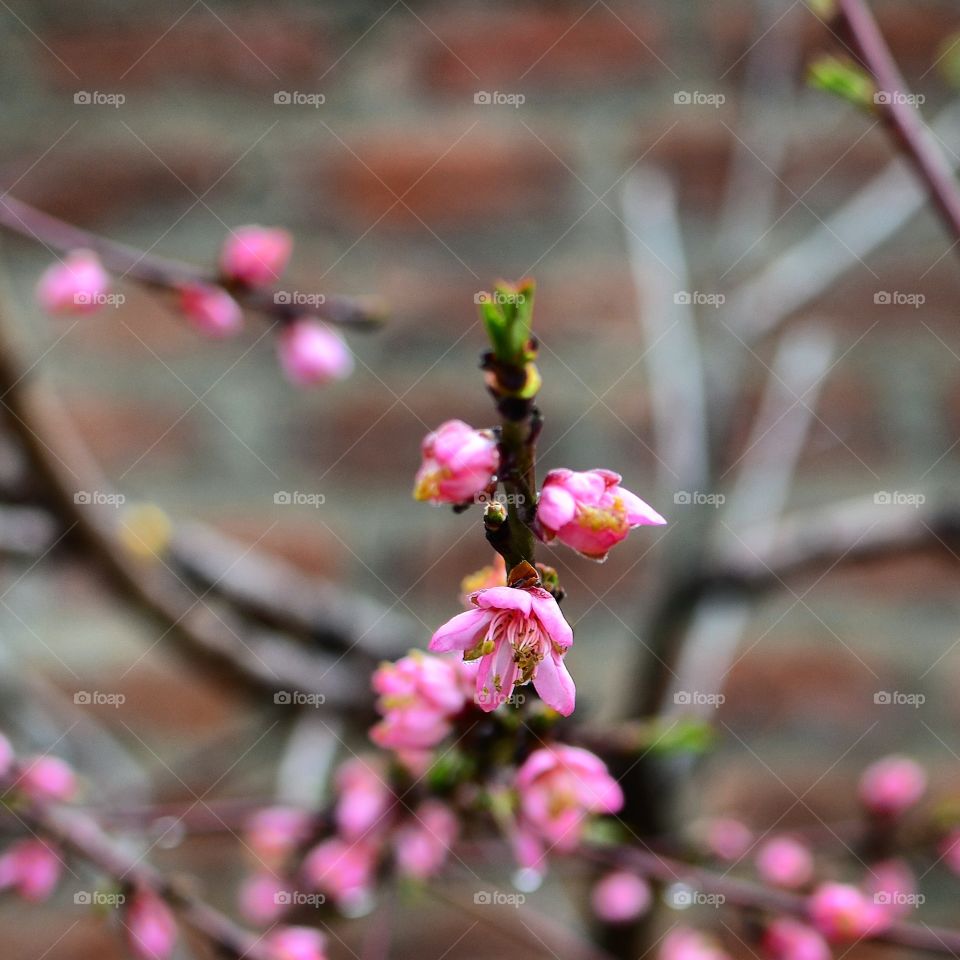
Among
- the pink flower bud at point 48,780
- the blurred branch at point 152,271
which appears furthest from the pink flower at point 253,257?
the pink flower bud at point 48,780

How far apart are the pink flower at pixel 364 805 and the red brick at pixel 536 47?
30.8 inches

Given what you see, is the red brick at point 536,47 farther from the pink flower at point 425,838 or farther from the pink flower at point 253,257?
the pink flower at point 425,838

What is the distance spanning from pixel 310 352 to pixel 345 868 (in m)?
0.30

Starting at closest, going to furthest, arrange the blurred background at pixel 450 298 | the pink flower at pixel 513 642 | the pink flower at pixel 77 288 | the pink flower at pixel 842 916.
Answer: the pink flower at pixel 513 642, the pink flower at pixel 842 916, the pink flower at pixel 77 288, the blurred background at pixel 450 298

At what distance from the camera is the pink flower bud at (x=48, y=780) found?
18.0 inches

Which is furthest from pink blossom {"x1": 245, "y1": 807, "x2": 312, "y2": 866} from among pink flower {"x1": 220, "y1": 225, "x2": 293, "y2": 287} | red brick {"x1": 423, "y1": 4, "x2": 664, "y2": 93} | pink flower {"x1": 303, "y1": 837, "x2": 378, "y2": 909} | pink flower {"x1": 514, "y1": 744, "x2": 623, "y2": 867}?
red brick {"x1": 423, "y1": 4, "x2": 664, "y2": 93}

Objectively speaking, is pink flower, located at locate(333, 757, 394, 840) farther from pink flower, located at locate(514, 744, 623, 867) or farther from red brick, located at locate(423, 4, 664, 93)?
red brick, located at locate(423, 4, 664, 93)

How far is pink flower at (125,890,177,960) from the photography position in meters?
0.46

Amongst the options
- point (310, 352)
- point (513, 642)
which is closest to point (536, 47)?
point (310, 352)

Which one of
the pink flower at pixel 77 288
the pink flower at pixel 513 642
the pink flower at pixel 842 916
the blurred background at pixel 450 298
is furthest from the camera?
the blurred background at pixel 450 298

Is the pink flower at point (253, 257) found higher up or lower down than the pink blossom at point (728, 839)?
higher up

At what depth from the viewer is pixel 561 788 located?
34cm

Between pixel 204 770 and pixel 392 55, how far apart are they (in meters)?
0.77

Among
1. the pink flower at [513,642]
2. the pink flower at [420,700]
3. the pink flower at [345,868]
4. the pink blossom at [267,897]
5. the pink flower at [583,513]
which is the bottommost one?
the pink blossom at [267,897]
